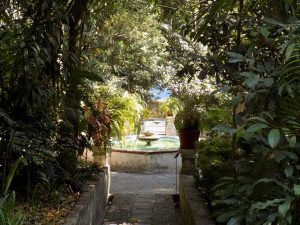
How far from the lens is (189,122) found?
20.9 feet

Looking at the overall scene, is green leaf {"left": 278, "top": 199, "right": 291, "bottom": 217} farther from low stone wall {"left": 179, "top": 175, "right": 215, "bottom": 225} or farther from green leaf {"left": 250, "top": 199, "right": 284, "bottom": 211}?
low stone wall {"left": 179, "top": 175, "right": 215, "bottom": 225}

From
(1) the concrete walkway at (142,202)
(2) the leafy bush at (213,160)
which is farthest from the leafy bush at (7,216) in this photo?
(1) the concrete walkway at (142,202)

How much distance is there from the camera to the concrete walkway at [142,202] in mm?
5535

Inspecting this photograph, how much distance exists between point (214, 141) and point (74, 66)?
201 cm

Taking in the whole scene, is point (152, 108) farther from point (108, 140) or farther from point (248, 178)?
point (248, 178)

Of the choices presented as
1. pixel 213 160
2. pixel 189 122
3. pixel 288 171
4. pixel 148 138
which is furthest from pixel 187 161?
pixel 148 138

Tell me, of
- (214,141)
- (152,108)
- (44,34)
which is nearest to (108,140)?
(214,141)

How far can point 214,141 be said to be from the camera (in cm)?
528

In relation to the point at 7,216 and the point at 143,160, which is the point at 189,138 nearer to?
the point at 7,216

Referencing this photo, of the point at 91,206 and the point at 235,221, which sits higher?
the point at 235,221

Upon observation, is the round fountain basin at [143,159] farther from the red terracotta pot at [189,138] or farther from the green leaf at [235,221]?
the green leaf at [235,221]

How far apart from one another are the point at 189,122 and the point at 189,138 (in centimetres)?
22

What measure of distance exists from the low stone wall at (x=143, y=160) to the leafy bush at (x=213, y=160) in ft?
15.9

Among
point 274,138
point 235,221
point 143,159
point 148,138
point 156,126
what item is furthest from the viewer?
point 156,126
